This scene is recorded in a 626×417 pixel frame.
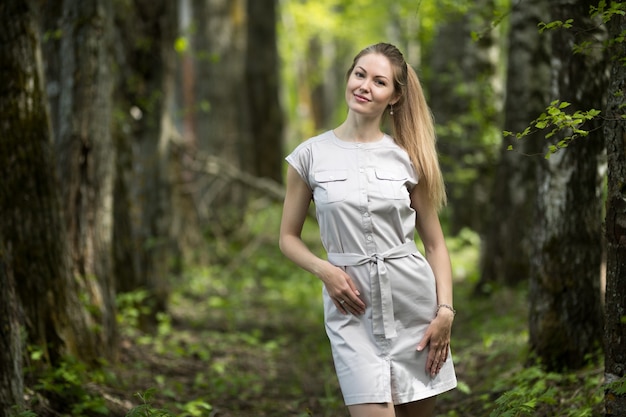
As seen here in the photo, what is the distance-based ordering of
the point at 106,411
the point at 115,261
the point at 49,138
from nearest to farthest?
the point at 106,411
the point at 49,138
the point at 115,261

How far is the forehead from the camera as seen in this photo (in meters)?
3.71

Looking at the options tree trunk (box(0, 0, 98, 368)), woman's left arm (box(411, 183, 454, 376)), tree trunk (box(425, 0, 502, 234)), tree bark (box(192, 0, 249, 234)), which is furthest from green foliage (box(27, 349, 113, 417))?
tree bark (box(192, 0, 249, 234))

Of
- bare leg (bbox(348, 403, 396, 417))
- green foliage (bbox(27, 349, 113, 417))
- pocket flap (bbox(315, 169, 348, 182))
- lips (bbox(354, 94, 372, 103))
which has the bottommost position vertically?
green foliage (bbox(27, 349, 113, 417))

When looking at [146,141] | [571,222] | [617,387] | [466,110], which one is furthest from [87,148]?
[466,110]

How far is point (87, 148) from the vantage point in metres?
6.51

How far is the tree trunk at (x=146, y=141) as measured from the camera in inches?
341

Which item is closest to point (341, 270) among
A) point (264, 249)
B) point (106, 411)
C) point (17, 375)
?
point (17, 375)

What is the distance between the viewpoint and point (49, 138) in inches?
215

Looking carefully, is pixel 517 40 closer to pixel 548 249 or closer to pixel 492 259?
pixel 492 259

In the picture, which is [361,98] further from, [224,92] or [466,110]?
[224,92]

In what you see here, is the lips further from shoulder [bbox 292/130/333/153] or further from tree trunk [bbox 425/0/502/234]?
tree trunk [bbox 425/0/502/234]

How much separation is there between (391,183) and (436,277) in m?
0.50

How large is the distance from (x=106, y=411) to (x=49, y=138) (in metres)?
1.87

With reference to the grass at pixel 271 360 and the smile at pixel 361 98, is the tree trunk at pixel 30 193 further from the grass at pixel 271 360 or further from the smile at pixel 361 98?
the smile at pixel 361 98
